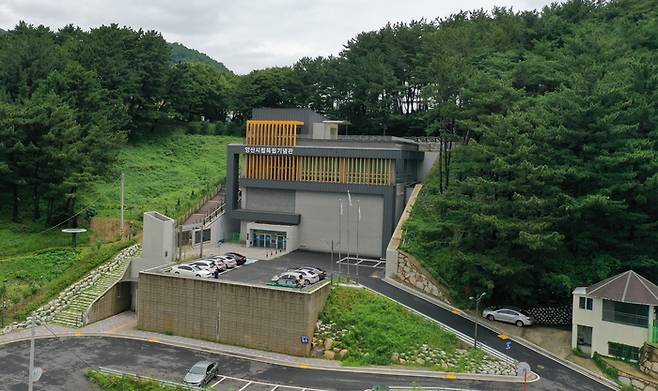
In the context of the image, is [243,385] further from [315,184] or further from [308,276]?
[315,184]

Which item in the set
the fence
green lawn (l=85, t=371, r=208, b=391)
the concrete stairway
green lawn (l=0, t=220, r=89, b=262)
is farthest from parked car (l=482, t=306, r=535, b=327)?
green lawn (l=0, t=220, r=89, b=262)

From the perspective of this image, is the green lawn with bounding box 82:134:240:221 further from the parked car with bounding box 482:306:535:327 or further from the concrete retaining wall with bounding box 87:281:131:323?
the parked car with bounding box 482:306:535:327

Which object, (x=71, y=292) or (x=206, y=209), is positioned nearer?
(x=71, y=292)

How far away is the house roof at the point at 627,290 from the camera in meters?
26.2

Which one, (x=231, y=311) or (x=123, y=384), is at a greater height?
(x=231, y=311)

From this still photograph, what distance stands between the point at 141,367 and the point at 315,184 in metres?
21.1

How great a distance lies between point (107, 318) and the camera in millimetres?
34125

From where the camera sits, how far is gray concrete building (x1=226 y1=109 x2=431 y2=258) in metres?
41.8

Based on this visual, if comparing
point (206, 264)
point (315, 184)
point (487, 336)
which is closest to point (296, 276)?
point (206, 264)

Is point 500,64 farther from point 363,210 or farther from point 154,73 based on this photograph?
point 154,73

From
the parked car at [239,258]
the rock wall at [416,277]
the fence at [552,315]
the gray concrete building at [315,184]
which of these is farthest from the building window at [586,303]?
the parked car at [239,258]

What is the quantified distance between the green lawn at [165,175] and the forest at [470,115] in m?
2.90

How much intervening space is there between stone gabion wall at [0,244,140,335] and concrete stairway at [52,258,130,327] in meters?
0.13

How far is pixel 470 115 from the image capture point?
39.1 meters
